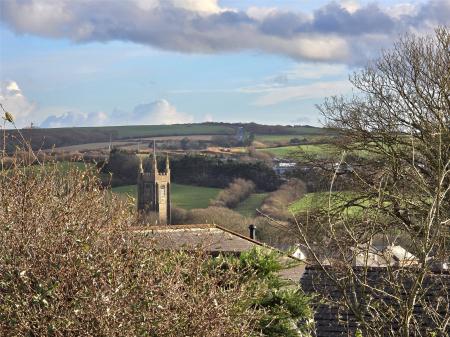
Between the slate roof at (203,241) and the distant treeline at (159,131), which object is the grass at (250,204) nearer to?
the distant treeline at (159,131)

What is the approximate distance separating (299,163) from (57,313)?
17.3m

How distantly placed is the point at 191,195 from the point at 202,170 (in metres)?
5.09

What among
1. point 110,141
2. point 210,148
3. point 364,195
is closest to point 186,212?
point 210,148

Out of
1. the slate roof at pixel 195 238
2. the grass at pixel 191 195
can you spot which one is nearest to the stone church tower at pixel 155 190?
the grass at pixel 191 195

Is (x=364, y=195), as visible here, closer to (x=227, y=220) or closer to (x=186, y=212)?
(x=227, y=220)

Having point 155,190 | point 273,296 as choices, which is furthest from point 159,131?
point 273,296

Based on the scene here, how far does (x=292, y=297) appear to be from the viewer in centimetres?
959

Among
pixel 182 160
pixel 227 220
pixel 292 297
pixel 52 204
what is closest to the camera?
pixel 52 204

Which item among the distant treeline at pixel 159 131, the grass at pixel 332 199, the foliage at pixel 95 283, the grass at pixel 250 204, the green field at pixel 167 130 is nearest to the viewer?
the foliage at pixel 95 283

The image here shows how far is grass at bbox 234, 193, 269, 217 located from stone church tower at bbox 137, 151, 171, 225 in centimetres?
532

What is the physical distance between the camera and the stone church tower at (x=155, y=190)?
53.4m

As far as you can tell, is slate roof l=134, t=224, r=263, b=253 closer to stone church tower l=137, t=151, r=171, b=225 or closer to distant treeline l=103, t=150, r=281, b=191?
stone church tower l=137, t=151, r=171, b=225

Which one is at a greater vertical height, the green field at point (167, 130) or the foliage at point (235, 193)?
the green field at point (167, 130)

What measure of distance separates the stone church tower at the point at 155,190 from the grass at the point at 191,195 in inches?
36.6
